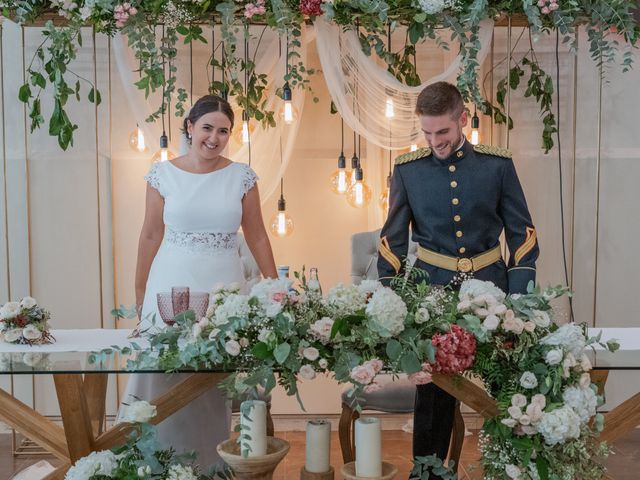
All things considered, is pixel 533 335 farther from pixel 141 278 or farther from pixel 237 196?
pixel 141 278

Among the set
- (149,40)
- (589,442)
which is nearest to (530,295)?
(589,442)

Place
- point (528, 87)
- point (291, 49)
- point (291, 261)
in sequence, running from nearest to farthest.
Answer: point (291, 49)
point (528, 87)
point (291, 261)

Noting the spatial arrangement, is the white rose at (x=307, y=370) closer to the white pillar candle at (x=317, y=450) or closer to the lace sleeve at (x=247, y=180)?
the white pillar candle at (x=317, y=450)

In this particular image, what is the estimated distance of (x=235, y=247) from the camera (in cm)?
311

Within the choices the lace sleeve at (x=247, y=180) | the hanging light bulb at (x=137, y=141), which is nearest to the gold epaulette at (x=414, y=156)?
the lace sleeve at (x=247, y=180)

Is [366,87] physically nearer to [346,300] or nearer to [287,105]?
[287,105]

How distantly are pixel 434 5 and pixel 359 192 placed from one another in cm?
124

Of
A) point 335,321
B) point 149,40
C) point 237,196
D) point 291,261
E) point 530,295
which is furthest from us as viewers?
point 291,261

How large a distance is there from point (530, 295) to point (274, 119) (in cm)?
224

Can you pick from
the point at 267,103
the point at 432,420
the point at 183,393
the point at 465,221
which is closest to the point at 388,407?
the point at 432,420

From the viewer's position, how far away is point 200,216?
9.87ft

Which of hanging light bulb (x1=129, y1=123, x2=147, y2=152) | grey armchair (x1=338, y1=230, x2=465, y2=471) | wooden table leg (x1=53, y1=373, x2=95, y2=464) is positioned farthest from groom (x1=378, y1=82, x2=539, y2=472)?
hanging light bulb (x1=129, y1=123, x2=147, y2=152)

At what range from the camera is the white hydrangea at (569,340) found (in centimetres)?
181

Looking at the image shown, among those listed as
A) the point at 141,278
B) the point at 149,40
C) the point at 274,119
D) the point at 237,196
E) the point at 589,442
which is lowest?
the point at 589,442
